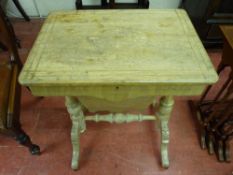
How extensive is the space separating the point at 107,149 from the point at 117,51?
68cm

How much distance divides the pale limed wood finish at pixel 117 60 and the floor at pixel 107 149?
32cm

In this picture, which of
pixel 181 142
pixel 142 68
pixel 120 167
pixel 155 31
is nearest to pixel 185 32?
pixel 155 31

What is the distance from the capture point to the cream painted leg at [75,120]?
3.34ft

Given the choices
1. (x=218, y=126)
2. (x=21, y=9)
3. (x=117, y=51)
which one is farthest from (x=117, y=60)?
(x=21, y=9)

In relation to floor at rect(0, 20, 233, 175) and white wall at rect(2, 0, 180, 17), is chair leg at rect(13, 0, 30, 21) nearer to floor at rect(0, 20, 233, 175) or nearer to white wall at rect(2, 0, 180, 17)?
white wall at rect(2, 0, 180, 17)

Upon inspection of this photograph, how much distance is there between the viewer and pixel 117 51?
87cm

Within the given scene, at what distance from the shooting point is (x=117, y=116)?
3.73 feet

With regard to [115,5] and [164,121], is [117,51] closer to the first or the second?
[164,121]

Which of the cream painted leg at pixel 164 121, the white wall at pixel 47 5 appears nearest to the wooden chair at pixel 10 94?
the cream painted leg at pixel 164 121

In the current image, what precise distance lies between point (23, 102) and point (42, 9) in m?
1.27

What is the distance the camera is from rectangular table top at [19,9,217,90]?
75 cm

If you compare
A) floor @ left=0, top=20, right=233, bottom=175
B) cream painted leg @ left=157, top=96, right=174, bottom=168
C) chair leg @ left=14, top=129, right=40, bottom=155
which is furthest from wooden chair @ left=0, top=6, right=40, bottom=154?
cream painted leg @ left=157, top=96, right=174, bottom=168

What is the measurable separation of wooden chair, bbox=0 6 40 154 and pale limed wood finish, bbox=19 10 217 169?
251 mm

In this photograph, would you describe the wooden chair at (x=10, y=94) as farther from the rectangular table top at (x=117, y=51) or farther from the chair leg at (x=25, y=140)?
the rectangular table top at (x=117, y=51)
